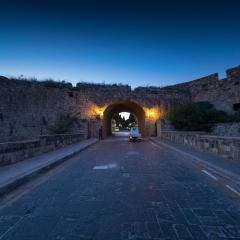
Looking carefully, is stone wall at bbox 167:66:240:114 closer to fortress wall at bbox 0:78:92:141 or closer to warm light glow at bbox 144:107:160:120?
warm light glow at bbox 144:107:160:120

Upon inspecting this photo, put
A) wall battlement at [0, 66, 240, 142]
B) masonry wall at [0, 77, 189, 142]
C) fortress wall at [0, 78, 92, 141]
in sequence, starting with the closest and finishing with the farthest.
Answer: fortress wall at [0, 78, 92, 141]
masonry wall at [0, 77, 189, 142]
wall battlement at [0, 66, 240, 142]

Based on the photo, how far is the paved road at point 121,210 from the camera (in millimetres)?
Result: 3098

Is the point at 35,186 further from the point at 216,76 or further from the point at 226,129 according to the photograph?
the point at 216,76

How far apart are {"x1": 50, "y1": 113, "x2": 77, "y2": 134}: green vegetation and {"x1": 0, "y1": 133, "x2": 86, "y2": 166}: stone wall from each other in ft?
37.0

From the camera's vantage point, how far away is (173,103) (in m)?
30.0

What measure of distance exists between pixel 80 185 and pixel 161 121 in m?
21.7

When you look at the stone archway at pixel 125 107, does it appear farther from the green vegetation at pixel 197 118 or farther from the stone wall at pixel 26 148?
the stone wall at pixel 26 148

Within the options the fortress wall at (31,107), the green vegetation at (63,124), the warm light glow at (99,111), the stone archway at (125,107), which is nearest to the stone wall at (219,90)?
the stone archway at (125,107)

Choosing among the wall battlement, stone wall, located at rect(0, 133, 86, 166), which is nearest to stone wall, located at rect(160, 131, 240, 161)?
stone wall, located at rect(0, 133, 86, 166)

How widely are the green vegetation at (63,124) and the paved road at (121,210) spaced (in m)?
19.8

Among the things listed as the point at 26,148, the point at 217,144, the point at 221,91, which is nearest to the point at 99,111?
the point at 221,91

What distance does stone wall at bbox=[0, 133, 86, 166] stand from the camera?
296 inches

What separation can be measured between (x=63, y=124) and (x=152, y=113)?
37.7 feet

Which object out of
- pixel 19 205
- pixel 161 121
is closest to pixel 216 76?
pixel 161 121
